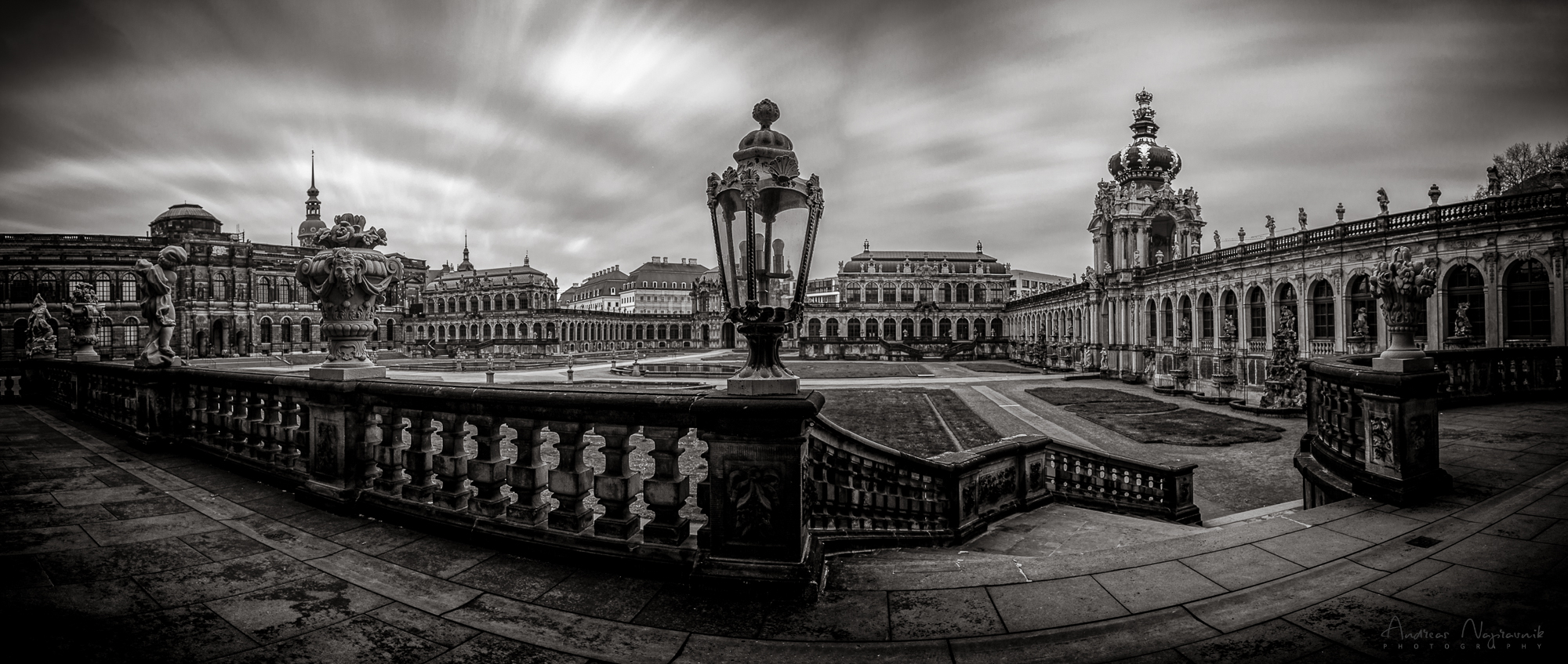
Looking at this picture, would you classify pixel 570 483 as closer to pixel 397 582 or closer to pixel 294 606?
pixel 397 582

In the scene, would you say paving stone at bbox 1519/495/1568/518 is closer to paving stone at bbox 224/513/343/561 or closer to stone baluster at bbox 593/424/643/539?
stone baluster at bbox 593/424/643/539

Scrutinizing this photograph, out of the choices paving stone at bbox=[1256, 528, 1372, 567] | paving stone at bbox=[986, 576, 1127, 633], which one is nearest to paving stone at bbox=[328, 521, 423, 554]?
paving stone at bbox=[986, 576, 1127, 633]

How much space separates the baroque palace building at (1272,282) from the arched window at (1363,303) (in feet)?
0.15

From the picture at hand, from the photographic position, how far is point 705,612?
3.29m

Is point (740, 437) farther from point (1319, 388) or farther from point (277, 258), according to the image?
point (277, 258)

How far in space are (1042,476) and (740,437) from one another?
5.72 metres

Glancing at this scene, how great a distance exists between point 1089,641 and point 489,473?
12.2ft

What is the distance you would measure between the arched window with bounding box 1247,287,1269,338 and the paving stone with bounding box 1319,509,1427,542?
104 ft

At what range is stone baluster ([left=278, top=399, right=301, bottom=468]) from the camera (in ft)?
19.2

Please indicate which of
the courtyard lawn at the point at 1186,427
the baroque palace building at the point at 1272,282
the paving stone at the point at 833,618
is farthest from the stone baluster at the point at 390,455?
the courtyard lawn at the point at 1186,427

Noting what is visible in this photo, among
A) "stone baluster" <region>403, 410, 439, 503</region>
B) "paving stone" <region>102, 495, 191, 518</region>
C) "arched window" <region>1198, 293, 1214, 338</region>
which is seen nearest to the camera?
"stone baluster" <region>403, 410, 439, 503</region>

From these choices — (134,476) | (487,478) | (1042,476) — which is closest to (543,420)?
(487,478)

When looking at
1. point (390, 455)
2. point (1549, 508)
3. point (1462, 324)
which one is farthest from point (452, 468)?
point (1462, 324)

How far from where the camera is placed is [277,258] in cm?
7662
